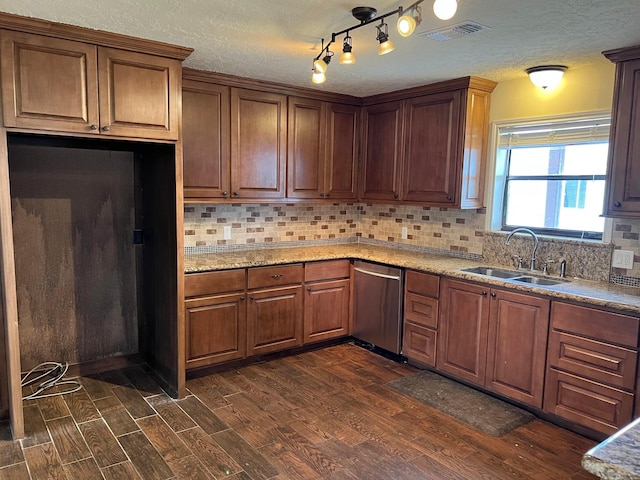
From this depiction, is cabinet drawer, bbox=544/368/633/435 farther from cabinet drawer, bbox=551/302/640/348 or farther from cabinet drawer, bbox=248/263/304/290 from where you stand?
cabinet drawer, bbox=248/263/304/290

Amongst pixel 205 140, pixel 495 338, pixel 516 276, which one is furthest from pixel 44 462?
pixel 516 276

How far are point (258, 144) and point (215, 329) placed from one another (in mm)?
1540

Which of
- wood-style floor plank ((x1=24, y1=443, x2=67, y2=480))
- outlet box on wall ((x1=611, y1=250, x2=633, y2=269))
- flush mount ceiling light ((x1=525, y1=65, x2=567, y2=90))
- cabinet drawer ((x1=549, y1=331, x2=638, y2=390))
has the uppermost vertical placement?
flush mount ceiling light ((x1=525, y1=65, x2=567, y2=90))

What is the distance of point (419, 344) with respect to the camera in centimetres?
376

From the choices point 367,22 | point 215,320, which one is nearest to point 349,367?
point 215,320

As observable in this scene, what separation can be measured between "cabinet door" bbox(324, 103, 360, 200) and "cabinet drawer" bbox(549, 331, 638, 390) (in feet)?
7.47

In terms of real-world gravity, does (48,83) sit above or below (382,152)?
above

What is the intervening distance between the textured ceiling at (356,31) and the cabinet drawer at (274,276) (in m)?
1.54

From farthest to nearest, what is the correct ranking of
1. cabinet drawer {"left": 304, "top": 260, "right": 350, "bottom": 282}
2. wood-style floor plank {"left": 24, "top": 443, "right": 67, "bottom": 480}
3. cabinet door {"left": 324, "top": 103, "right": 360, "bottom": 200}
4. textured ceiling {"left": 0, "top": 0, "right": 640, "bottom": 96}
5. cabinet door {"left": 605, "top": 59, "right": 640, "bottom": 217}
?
cabinet door {"left": 324, "top": 103, "right": 360, "bottom": 200} → cabinet drawer {"left": 304, "top": 260, "right": 350, "bottom": 282} → cabinet door {"left": 605, "top": 59, "right": 640, "bottom": 217} → wood-style floor plank {"left": 24, "top": 443, "right": 67, "bottom": 480} → textured ceiling {"left": 0, "top": 0, "right": 640, "bottom": 96}

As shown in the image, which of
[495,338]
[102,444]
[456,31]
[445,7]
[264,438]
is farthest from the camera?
[495,338]

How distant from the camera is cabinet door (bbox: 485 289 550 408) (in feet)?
9.66

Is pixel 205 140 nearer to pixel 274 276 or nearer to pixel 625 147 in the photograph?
pixel 274 276

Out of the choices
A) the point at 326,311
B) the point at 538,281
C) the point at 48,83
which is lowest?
the point at 326,311

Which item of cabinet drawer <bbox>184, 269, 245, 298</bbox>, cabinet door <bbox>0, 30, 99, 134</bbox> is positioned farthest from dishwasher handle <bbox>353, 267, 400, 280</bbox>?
cabinet door <bbox>0, 30, 99, 134</bbox>
